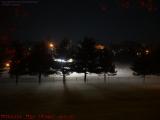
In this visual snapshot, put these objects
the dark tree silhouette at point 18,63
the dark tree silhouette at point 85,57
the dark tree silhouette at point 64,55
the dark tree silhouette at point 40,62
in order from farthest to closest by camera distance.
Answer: the dark tree silhouette at point 85,57 < the dark tree silhouette at point 64,55 < the dark tree silhouette at point 40,62 < the dark tree silhouette at point 18,63

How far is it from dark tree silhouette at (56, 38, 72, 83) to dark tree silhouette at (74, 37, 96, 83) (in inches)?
60.2

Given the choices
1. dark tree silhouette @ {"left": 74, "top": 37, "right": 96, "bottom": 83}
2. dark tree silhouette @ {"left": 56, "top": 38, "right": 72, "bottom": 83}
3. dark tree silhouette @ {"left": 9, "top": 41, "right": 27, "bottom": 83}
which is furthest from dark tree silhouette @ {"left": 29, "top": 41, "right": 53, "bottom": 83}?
dark tree silhouette @ {"left": 74, "top": 37, "right": 96, "bottom": 83}

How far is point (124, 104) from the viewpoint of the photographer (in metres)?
28.0

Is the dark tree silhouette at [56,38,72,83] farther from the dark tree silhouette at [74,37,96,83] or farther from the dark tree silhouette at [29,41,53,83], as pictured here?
the dark tree silhouette at [29,41,53,83]

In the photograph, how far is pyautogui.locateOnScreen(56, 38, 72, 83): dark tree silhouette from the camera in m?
56.9

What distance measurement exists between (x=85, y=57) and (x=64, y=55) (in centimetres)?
362

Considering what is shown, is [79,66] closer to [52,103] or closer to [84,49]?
[84,49]

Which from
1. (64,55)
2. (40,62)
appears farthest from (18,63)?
(64,55)

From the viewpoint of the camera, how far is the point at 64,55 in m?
58.7

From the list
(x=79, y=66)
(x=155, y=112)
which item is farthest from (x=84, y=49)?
(x=155, y=112)

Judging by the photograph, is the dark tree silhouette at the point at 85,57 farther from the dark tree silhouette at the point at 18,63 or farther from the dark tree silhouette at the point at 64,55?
the dark tree silhouette at the point at 18,63

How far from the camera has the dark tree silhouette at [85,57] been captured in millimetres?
58138

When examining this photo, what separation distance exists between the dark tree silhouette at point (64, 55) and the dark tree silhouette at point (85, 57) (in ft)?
5.02

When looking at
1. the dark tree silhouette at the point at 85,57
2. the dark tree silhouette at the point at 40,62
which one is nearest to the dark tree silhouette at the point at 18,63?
the dark tree silhouette at the point at 40,62
